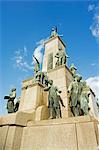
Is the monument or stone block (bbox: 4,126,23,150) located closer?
the monument

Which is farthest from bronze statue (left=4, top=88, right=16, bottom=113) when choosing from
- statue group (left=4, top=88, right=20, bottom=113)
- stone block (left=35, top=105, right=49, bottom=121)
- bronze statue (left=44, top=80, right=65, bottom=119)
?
bronze statue (left=44, top=80, right=65, bottom=119)

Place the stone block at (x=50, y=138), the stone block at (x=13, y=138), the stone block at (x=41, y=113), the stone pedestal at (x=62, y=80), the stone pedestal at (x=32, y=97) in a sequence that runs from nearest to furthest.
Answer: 1. the stone block at (x=50, y=138)
2. the stone block at (x=13, y=138)
3. the stone block at (x=41, y=113)
4. the stone pedestal at (x=32, y=97)
5. the stone pedestal at (x=62, y=80)

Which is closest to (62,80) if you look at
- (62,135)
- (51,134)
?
(51,134)

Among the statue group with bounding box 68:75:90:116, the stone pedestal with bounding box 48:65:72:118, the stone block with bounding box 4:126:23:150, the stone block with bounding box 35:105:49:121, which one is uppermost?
the stone pedestal with bounding box 48:65:72:118

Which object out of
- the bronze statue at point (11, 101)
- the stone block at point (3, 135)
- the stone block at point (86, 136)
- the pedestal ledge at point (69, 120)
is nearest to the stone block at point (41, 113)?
the pedestal ledge at point (69, 120)

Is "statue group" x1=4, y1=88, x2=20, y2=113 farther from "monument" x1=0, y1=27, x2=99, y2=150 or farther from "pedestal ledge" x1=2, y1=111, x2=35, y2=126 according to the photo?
"pedestal ledge" x1=2, y1=111, x2=35, y2=126

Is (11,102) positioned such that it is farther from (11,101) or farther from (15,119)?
(15,119)

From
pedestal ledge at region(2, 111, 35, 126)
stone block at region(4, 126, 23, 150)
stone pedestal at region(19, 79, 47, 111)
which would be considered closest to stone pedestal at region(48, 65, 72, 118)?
stone pedestal at region(19, 79, 47, 111)

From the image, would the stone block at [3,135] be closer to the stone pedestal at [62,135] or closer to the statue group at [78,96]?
the stone pedestal at [62,135]

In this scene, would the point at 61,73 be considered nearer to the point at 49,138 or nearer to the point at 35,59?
the point at 35,59

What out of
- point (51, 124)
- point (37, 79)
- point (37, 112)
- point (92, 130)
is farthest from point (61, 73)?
point (92, 130)

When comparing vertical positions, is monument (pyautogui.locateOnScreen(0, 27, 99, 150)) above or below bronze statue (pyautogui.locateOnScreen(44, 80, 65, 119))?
below

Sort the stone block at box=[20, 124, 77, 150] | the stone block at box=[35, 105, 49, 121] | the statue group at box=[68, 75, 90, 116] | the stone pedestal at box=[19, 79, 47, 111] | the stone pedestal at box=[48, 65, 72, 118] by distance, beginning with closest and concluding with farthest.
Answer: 1. the stone block at box=[20, 124, 77, 150]
2. the statue group at box=[68, 75, 90, 116]
3. the stone block at box=[35, 105, 49, 121]
4. the stone pedestal at box=[19, 79, 47, 111]
5. the stone pedestal at box=[48, 65, 72, 118]

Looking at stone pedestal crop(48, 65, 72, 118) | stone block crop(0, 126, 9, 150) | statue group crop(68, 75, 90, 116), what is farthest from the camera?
stone pedestal crop(48, 65, 72, 118)
